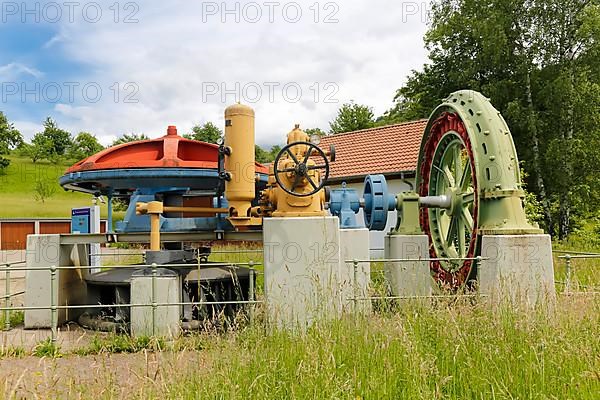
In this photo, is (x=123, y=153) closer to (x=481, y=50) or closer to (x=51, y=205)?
(x=481, y=50)

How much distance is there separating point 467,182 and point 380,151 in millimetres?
9666

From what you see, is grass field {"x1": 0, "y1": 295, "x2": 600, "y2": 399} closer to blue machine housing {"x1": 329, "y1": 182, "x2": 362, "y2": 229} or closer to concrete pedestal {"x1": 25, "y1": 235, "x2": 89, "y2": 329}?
concrete pedestal {"x1": 25, "y1": 235, "x2": 89, "y2": 329}

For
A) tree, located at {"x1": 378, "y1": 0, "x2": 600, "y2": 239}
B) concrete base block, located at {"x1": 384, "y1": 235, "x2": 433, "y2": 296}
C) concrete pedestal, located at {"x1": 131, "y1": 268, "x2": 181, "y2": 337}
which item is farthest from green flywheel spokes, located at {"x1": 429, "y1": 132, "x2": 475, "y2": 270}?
tree, located at {"x1": 378, "y1": 0, "x2": 600, "y2": 239}

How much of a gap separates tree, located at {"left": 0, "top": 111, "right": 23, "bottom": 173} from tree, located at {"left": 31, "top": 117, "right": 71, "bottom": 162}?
2.13 meters

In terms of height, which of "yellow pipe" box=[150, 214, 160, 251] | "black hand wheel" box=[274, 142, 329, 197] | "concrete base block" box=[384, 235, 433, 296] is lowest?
"concrete base block" box=[384, 235, 433, 296]

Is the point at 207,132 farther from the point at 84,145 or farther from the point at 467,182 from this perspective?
the point at 467,182

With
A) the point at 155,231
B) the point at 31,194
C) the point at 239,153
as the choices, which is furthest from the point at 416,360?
the point at 31,194

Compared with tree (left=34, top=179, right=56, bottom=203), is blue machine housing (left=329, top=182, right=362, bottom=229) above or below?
below

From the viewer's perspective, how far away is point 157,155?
23.9ft

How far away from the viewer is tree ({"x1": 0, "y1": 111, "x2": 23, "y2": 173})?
2424 inches

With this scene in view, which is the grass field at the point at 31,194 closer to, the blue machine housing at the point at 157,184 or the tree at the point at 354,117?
the tree at the point at 354,117

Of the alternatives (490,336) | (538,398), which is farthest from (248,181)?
(538,398)

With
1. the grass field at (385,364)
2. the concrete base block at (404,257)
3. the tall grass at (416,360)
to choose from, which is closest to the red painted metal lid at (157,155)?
the concrete base block at (404,257)

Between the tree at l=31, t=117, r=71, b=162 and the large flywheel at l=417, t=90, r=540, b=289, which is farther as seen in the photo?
the tree at l=31, t=117, r=71, b=162
